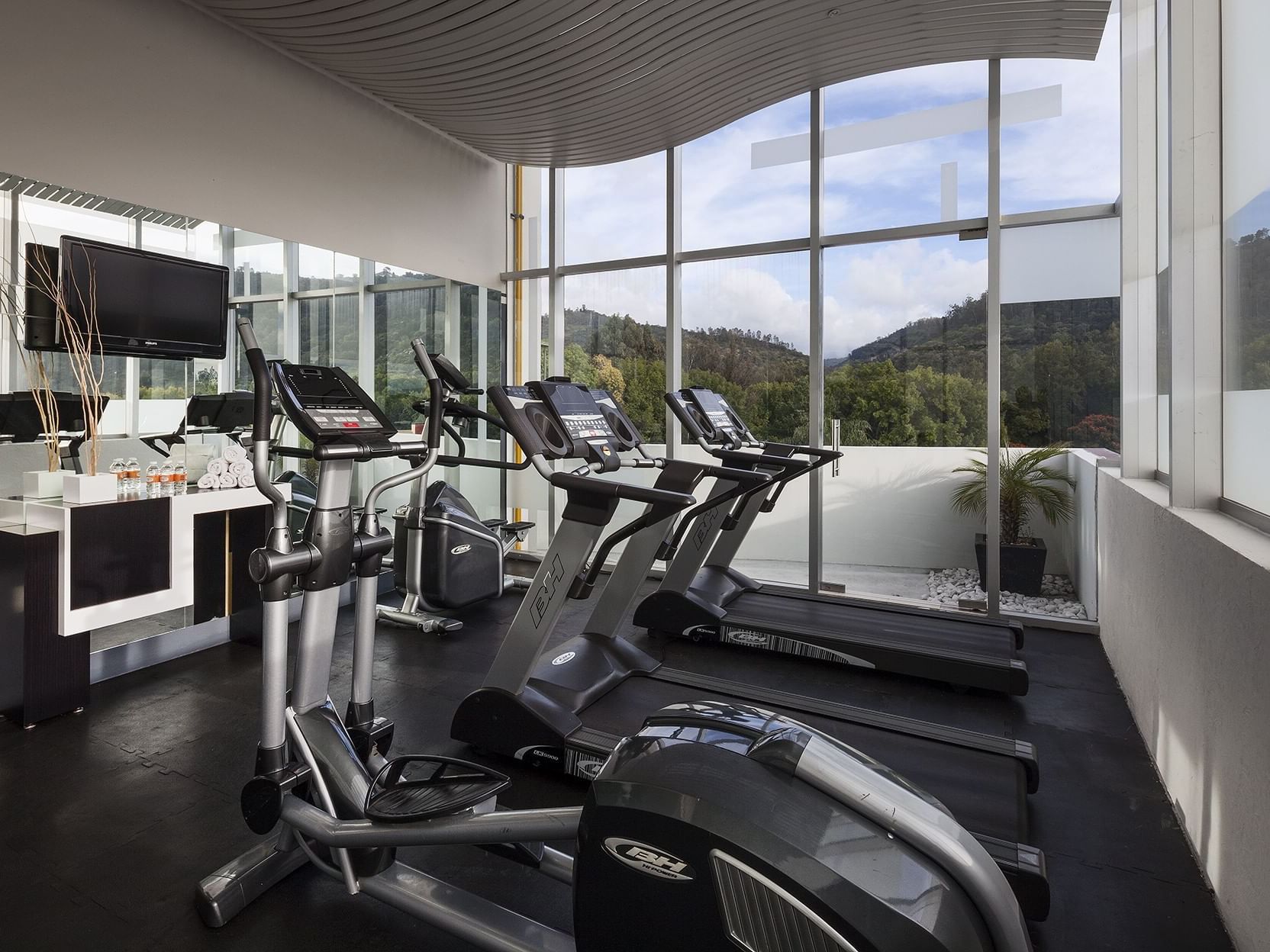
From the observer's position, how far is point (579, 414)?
119 inches

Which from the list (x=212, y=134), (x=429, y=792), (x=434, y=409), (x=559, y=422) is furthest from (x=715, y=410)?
(x=212, y=134)

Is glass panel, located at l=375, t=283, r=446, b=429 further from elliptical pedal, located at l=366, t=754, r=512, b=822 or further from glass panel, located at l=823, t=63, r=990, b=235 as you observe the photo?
elliptical pedal, located at l=366, t=754, r=512, b=822

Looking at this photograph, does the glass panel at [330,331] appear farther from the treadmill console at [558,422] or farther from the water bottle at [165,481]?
the treadmill console at [558,422]

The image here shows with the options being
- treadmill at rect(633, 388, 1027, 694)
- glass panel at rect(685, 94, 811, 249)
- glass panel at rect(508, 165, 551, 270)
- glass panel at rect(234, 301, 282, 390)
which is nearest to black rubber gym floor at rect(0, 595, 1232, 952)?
treadmill at rect(633, 388, 1027, 694)

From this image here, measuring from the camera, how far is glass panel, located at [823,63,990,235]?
489 centimetres

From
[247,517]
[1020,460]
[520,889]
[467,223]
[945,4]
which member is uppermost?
[945,4]

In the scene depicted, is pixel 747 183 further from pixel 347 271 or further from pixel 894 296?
pixel 347 271

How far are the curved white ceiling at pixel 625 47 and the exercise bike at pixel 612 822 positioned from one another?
9.25ft

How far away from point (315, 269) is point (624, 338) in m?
2.42

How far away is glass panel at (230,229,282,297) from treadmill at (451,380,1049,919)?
2.55 m

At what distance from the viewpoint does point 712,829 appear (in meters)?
1.22

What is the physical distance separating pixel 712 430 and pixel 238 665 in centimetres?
286

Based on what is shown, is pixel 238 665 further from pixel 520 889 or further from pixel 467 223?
A: pixel 467 223

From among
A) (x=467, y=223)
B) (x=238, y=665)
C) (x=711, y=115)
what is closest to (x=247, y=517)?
(x=238, y=665)
